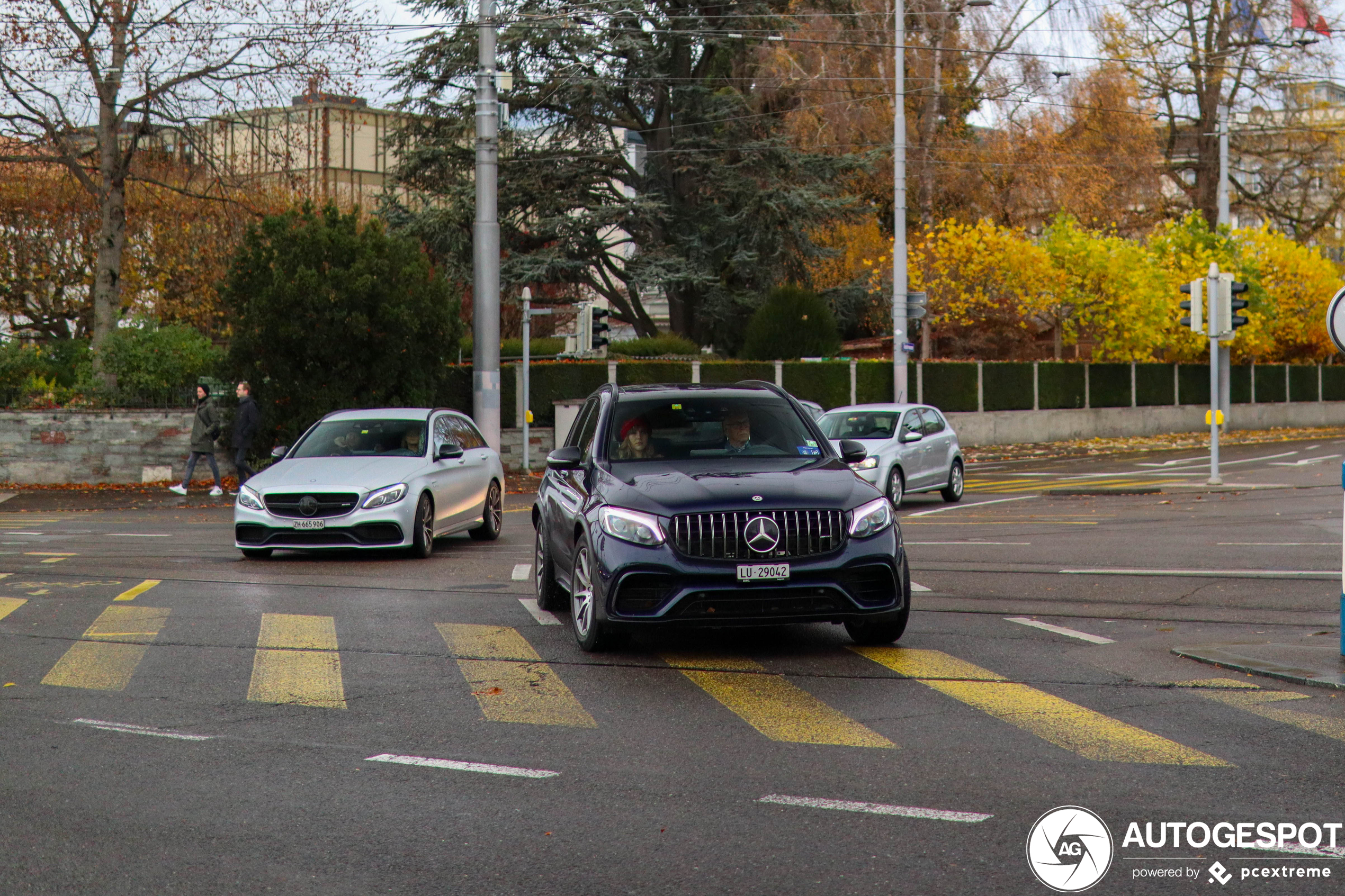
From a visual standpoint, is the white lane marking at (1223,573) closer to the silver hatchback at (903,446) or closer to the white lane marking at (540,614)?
the white lane marking at (540,614)

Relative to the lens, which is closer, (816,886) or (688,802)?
(816,886)

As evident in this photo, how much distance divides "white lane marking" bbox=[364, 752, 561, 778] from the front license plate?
8.44 ft

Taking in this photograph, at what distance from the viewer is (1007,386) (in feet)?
142

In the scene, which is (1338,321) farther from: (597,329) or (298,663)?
(597,329)

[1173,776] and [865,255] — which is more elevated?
[865,255]

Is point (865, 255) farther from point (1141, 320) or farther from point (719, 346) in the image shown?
point (1141, 320)

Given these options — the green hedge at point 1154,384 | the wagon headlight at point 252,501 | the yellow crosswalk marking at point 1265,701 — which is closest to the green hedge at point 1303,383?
the green hedge at point 1154,384

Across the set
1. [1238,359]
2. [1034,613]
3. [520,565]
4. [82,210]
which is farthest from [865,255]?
[1034,613]

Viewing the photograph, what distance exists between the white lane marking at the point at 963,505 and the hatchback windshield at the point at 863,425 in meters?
1.23

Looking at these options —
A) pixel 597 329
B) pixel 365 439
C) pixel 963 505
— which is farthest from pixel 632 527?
pixel 597 329

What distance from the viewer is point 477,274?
25.8m

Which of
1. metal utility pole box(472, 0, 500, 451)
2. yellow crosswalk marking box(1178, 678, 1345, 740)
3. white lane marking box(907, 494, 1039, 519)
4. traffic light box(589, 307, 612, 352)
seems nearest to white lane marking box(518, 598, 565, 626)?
yellow crosswalk marking box(1178, 678, 1345, 740)

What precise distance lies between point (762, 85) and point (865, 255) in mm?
6785

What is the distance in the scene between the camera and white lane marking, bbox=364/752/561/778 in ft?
20.2
